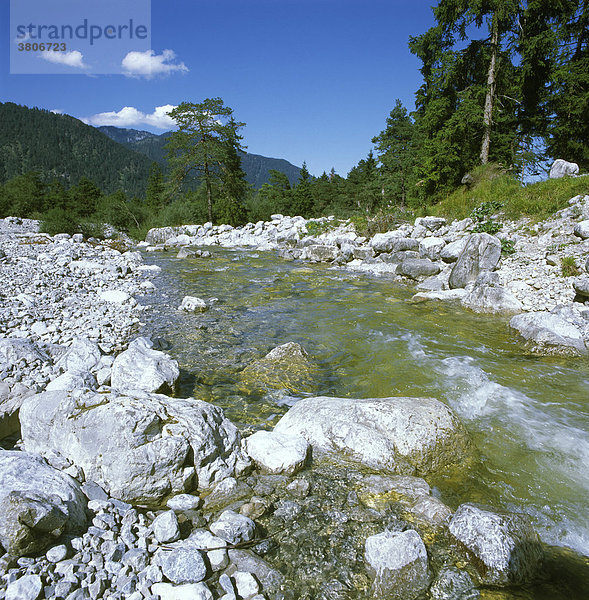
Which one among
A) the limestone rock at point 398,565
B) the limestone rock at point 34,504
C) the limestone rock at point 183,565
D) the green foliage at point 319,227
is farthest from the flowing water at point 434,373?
the green foliage at point 319,227

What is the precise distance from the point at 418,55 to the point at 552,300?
A: 21.0 metres

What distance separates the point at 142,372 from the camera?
A: 14.5 ft

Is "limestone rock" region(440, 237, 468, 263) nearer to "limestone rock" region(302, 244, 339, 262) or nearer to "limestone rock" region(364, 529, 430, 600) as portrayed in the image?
"limestone rock" region(302, 244, 339, 262)

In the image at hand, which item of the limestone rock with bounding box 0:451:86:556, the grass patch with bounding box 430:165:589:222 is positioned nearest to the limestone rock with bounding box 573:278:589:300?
the grass patch with bounding box 430:165:589:222

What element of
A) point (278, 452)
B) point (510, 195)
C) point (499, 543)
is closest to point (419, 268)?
point (510, 195)

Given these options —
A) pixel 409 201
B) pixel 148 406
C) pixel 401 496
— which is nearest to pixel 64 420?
pixel 148 406

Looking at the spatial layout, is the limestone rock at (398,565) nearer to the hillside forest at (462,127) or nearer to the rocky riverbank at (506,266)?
the rocky riverbank at (506,266)

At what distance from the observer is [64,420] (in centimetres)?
316

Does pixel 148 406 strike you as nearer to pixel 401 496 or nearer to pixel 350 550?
pixel 350 550

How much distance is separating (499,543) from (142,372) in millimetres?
4099

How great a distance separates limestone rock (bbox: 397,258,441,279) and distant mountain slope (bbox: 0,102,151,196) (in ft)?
491

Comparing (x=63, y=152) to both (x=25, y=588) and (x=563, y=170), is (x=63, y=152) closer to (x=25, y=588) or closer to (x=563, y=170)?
(x=563, y=170)

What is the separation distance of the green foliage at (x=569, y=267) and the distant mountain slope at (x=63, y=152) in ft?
506

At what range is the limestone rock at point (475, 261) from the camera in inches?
434
